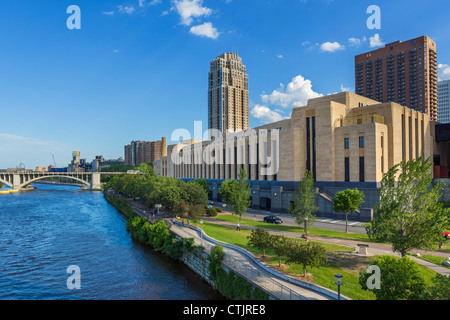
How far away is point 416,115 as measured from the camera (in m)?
58.8

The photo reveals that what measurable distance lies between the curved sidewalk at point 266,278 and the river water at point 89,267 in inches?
141

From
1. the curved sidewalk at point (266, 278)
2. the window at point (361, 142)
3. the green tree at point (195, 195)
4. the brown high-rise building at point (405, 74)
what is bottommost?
the curved sidewalk at point (266, 278)

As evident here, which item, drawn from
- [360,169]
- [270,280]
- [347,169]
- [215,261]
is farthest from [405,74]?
[270,280]

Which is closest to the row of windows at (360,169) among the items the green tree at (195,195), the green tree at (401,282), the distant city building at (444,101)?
the green tree at (195,195)

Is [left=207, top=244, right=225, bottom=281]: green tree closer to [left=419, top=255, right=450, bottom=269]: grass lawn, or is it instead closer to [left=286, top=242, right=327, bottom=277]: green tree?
[left=286, top=242, right=327, bottom=277]: green tree

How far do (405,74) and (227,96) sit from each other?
8587 cm

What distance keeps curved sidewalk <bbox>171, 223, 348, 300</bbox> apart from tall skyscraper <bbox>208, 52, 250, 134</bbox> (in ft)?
441

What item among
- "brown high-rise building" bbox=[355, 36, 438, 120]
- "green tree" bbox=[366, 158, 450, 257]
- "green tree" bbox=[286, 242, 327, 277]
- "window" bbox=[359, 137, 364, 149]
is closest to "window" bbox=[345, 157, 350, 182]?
"window" bbox=[359, 137, 364, 149]

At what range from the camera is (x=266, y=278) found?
65.5 feet

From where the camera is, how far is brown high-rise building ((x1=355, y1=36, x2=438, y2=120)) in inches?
4530

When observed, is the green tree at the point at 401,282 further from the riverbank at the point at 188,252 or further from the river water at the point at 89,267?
the river water at the point at 89,267

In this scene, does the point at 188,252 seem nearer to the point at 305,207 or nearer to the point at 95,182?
the point at 305,207

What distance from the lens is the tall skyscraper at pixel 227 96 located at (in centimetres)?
16262
